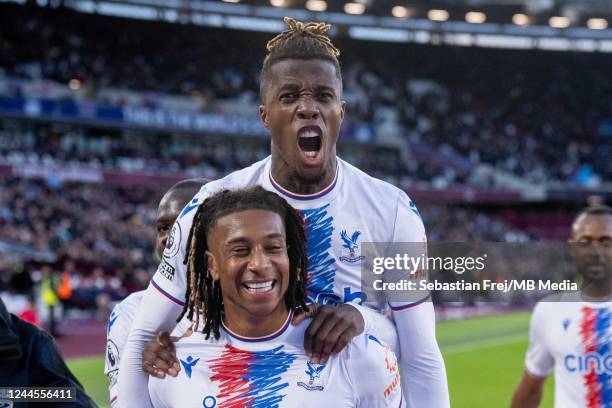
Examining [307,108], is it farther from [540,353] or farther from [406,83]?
[406,83]

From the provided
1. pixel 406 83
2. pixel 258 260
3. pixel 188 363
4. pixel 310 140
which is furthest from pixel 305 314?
pixel 406 83

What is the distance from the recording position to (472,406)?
39.9 ft

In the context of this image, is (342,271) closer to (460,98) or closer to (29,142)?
(29,142)

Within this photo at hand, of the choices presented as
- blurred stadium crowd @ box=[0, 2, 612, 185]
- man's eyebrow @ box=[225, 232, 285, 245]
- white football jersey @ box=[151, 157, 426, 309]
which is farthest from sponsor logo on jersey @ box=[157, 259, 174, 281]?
blurred stadium crowd @ box=[0, 2, 612, 185]

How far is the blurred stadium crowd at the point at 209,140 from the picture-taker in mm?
22734

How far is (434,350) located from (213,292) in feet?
3.31

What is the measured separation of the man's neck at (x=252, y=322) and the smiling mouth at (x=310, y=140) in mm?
702

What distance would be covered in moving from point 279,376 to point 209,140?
109 ft

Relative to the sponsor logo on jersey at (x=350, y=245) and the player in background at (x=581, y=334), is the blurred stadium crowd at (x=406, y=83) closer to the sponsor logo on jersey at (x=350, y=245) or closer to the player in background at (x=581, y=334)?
the player in background at (x=581, y=334)

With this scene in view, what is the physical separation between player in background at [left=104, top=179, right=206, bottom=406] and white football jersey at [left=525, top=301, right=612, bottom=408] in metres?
2.35

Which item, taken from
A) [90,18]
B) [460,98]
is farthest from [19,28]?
[460,98]

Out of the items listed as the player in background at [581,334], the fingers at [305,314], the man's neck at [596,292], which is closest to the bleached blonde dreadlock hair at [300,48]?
the fingers at [305,314]

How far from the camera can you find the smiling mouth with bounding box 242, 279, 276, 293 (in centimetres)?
271

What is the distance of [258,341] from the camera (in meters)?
2.82
